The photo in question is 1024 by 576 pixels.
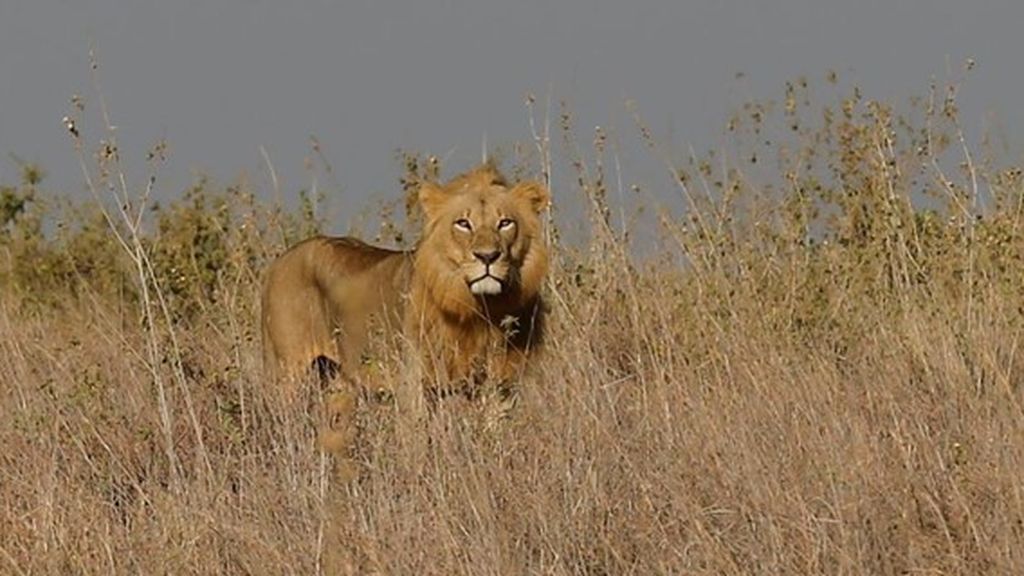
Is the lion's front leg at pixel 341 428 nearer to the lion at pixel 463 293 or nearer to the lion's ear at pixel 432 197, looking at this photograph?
the lion at pixel 463 293

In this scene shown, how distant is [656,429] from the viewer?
541 cm

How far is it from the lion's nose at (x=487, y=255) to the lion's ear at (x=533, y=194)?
1.20 feet

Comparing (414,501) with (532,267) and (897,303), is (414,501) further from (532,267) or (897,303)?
(897,303)

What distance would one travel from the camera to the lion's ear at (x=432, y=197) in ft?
22.8

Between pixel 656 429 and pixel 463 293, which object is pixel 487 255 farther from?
pixel 656 429

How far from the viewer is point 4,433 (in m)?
5.91

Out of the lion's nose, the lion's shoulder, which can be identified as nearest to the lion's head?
the lion's nose

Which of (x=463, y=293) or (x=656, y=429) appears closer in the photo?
(x=656, y=429)

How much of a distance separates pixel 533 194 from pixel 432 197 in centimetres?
36

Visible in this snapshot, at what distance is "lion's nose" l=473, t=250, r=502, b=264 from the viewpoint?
660 centimetres

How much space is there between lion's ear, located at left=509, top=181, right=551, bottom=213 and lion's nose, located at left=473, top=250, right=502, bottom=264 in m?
0.37

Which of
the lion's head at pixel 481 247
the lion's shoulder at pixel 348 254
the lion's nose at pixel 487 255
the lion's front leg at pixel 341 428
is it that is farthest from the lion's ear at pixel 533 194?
the lion's front leg at pixel 341 428

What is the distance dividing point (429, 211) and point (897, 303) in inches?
67.8

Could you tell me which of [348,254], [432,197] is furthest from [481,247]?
[348,254]
